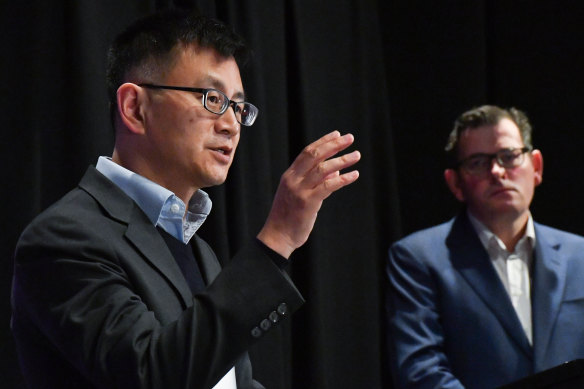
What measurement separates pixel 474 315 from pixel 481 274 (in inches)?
6.0

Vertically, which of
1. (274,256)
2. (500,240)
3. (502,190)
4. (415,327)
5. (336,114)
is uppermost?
(336,114)

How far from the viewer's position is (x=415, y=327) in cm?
286

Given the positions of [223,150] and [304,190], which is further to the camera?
[223,150]

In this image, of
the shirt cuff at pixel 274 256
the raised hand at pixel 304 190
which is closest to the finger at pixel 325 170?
the raised hand at pixel 304 190

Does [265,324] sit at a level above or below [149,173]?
below

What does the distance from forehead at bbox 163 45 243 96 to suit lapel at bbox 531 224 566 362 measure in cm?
154

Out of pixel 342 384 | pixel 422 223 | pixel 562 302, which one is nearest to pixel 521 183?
pixel 562 302

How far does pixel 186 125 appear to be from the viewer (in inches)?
64.4

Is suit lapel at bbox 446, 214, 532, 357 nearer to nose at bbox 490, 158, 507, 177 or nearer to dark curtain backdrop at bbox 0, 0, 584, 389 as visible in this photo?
nose at bbox 490, 158, 507, 177

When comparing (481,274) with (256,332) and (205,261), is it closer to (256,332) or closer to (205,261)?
(205,261)

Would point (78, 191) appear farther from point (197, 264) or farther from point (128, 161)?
point (197, 264)

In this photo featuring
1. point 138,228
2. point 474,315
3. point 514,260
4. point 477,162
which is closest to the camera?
point 138,228

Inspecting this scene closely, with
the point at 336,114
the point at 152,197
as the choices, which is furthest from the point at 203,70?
the point at 336,114

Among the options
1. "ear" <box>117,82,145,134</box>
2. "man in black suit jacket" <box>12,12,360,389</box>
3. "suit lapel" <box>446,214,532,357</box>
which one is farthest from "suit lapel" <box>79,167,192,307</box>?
"suit lapel" <box>446,214,532,357</box>
